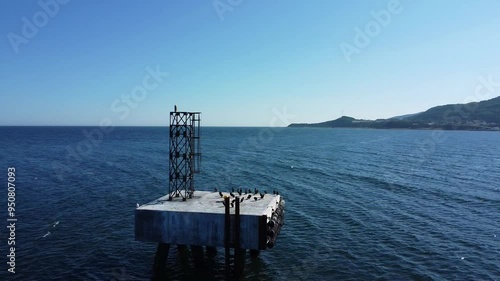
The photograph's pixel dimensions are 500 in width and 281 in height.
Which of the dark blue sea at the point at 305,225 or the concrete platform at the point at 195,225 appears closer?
the concrete platform at the point at 195,225

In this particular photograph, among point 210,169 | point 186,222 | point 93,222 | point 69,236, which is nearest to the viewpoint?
point 186,222

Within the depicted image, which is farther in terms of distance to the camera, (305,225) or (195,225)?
(305,225)

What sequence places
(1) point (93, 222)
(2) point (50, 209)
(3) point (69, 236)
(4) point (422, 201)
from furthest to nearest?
1. (4) point (422, 201)
2. (2) point (50, 209)
3. (1) point (93, 222)
4. (3) point (69, 236)

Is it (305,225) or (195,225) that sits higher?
(195,225)

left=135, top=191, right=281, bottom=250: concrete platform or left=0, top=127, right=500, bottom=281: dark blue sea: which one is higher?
left=135, top=191, right=281, bottom=250: concrete platform

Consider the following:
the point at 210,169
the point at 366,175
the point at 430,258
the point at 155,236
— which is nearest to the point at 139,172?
the point at 210,169

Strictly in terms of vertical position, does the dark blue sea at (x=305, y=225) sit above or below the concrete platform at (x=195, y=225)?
below

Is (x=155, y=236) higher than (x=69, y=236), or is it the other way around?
(x=155, y=236)

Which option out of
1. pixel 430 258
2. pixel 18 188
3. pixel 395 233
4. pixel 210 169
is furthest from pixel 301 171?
pixel 18 188

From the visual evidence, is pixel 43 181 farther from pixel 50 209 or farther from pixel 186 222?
pixel 186 222

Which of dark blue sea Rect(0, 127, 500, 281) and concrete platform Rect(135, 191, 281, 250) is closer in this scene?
concrete platform Rect(135, 191, 281, 250)

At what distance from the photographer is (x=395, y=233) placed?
125ft

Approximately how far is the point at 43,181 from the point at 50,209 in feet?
65.3

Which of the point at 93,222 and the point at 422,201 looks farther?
the point at 422,201
